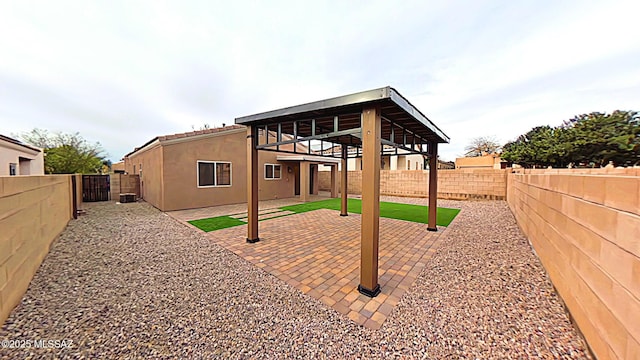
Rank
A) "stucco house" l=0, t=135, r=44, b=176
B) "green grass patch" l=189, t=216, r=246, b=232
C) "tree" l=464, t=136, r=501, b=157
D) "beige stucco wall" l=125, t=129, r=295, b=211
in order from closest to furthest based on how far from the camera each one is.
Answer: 1. "green grass patch" l=189, t=216, r=246, b=232
2. "stucco house" l=0, t=135, r=44, b=176
3. "beige stucco wall" l=125, t=129, r=295, b=211
4. "tree" l=464, t=136, r=501, b=157

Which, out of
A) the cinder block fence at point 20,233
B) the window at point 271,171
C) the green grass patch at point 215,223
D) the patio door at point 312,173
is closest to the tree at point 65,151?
the window at point 271,171

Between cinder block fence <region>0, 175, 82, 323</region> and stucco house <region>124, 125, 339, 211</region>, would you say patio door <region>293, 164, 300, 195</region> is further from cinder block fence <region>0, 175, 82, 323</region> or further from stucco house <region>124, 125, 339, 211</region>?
cinder block fence <region>0, 175, 82, 323</region>

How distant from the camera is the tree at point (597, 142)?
735 cm

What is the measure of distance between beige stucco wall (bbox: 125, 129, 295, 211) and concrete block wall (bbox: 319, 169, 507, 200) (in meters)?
8.20

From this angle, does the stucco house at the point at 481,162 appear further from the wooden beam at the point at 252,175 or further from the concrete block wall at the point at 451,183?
the wooden beam at the point at 252,175

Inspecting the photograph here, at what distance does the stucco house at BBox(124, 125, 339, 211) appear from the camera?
8.93 m

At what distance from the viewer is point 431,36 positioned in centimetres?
754

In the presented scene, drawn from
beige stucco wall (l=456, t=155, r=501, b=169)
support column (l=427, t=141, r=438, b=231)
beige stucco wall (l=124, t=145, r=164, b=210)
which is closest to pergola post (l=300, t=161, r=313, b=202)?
beige stucco wall (l=124, t=145, r=164, b=210)

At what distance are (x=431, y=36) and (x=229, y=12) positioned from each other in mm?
6612

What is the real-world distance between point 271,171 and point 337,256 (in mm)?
9498

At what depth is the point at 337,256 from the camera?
429 centimetres

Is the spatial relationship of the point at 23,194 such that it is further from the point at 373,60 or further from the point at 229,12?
the point at 373,60

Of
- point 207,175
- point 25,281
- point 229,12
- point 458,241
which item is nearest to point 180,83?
point 207,175

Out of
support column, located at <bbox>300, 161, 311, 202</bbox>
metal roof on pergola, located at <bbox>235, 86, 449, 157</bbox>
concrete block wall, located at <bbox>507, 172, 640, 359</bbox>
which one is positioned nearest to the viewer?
concrete block wall, located at <bbox>507, 172, 640, 359</bbox>
